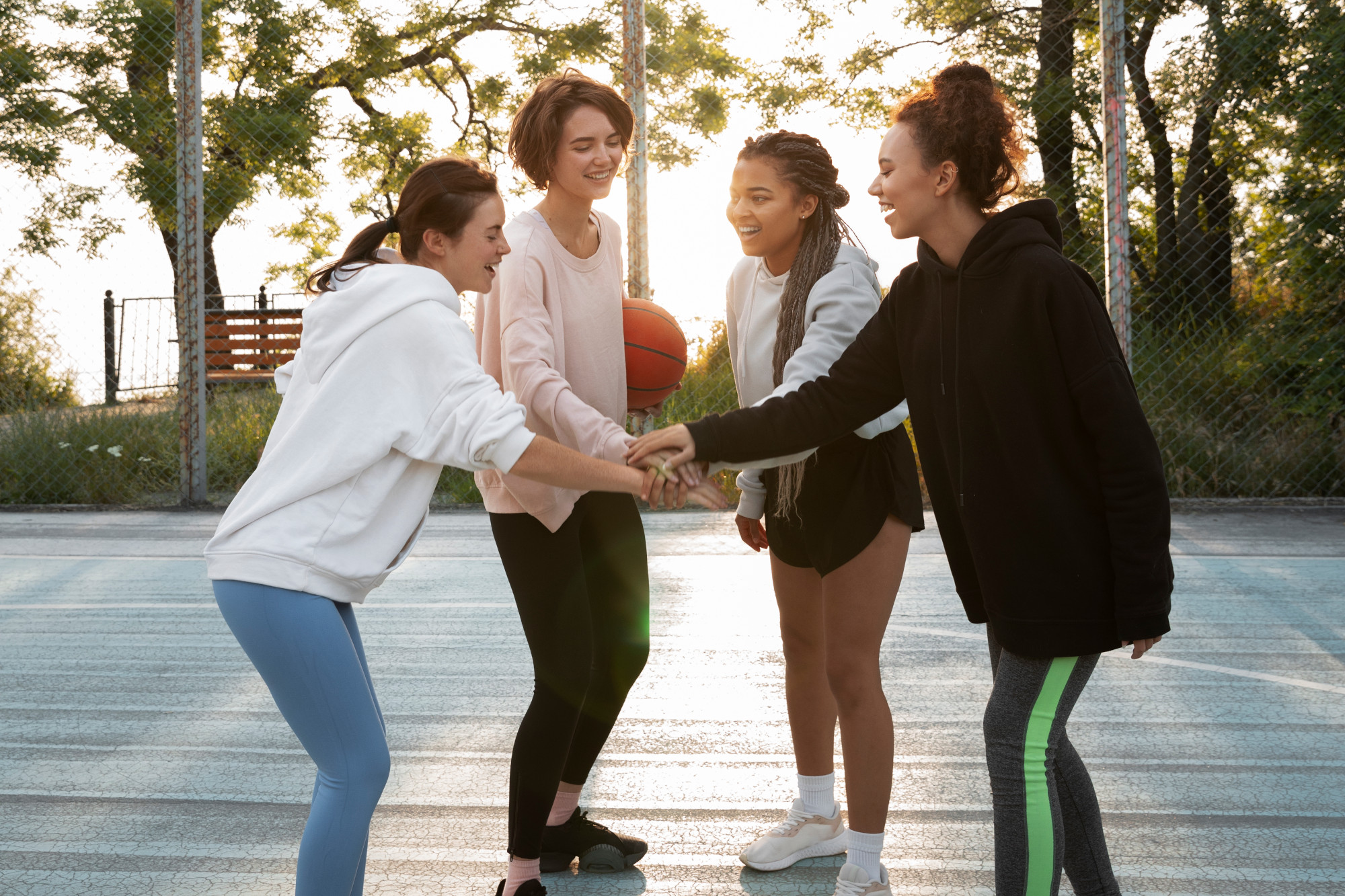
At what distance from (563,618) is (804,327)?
2.72 feet

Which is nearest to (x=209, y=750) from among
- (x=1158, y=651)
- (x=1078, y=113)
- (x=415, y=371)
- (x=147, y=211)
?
(x=415, y=371)

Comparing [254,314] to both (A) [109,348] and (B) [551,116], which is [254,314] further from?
(B) [551,116]

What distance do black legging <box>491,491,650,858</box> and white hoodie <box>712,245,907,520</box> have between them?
12.7 inches

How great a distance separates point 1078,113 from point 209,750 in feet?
24.9

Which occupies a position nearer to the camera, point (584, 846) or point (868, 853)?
point (868, 853)

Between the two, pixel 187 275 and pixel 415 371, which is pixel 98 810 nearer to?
pixel 415 371

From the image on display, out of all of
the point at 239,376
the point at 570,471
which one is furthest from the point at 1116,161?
the point at 239,376

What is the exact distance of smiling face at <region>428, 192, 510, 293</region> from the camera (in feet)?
7.38

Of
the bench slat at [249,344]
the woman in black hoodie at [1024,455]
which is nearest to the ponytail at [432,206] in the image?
the woman in black hoodie at [1024,455]

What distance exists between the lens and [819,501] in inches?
101

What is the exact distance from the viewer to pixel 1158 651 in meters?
4.38

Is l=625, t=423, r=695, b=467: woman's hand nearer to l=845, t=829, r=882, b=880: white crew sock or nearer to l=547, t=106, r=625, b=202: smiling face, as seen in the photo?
l=547, t=106, r=625, b=202: smiling face

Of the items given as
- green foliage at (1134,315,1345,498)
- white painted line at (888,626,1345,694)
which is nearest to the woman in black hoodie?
white painted line at (888,626,1345,694)

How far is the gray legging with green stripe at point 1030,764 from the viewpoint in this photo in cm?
195
